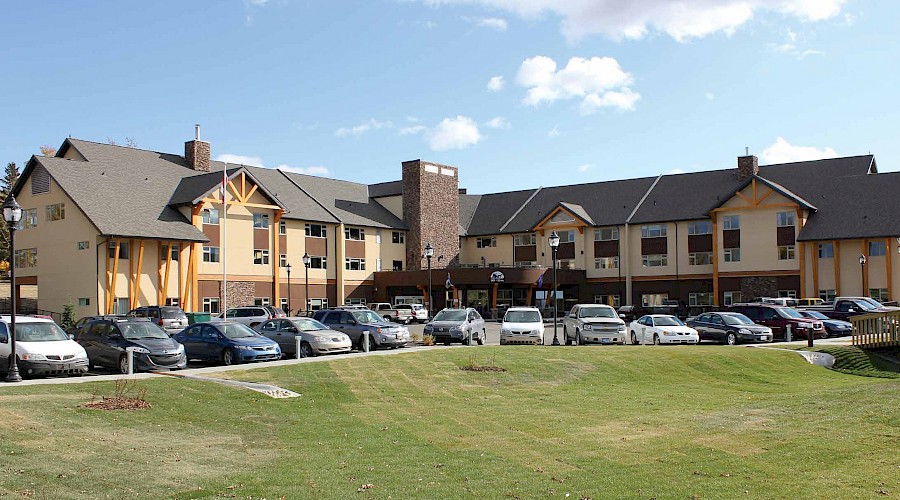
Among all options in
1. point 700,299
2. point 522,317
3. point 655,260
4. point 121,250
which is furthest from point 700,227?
point 121,250

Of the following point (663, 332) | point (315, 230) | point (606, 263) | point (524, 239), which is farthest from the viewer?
point (524, 239)

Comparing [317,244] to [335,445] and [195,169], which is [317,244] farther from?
[335,445]

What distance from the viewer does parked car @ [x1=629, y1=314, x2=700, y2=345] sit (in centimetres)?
3384

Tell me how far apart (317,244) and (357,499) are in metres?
55.1

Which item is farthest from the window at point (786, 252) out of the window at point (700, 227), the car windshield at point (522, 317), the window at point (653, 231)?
the car windshield at point (522, 317)

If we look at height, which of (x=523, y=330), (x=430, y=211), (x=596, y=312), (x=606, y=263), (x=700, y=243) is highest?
(x=430, y=211)

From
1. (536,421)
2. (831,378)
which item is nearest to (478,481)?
(536,421)

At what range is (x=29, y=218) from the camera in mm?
54875

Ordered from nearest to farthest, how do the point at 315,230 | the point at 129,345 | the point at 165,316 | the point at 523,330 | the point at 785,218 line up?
1. the point at 129,345
2. the point at 523,330
3. the point at 165,316
4. the point at 785,218
5. the point at 315,230

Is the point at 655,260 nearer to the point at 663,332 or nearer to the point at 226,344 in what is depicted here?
the point at 663,332

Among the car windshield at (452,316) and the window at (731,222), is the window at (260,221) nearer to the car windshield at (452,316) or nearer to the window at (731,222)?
the car windshield at (452,316)

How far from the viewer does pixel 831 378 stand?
25.3 meters

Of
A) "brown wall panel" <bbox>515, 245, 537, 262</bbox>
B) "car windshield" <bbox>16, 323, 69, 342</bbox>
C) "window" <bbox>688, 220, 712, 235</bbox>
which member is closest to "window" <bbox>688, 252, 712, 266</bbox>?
"window" <bbox>688, 220, 712, 235</bbox>

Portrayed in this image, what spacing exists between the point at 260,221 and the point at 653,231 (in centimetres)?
2984
